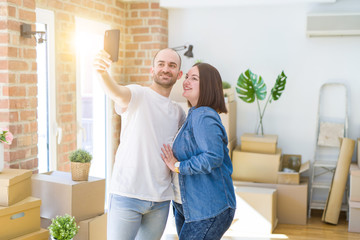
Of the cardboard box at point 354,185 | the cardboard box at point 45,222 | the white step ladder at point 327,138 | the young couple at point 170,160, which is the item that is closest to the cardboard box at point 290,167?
the white step ladder at point 327,138

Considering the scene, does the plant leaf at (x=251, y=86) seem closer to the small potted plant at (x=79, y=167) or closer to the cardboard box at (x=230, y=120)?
the cardboard box at (x=230, y=120)

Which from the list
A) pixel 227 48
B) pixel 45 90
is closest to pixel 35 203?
pixel 45 90

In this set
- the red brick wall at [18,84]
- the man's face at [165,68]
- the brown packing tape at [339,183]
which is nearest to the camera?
the man's face at [165,68]

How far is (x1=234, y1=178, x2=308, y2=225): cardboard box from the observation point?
474cm

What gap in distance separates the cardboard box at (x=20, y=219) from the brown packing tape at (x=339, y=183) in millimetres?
3151

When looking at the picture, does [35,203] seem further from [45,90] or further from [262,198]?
[262,198]

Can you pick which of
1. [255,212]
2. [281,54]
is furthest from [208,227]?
[281,54]

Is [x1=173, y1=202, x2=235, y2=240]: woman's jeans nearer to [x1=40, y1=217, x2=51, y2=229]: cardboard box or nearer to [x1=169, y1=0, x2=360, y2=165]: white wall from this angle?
[x1=40, y1=217, x2=51, y2=229]: cardboard box

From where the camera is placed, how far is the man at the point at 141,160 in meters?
2.14

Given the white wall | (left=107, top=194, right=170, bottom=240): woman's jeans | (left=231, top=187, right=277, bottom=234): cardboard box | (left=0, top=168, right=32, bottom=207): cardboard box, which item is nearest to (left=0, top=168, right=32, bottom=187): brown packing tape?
(left=0, top=168, right=32, bottom=207): cardboard box

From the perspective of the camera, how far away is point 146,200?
215cm

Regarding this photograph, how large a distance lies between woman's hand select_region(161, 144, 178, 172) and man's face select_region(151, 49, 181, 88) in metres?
0.32

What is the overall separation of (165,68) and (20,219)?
1262 millimetres

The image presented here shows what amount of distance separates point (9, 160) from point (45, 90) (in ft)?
3.07
